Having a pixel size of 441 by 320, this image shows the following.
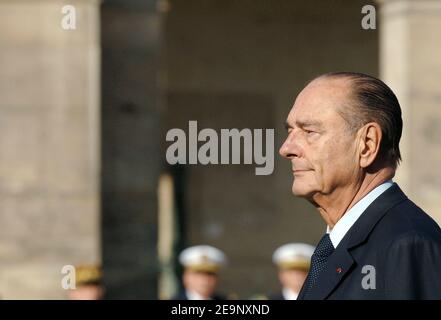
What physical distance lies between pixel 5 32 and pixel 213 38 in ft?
15.1

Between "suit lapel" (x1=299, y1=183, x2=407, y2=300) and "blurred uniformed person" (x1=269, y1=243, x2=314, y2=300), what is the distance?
483 cm

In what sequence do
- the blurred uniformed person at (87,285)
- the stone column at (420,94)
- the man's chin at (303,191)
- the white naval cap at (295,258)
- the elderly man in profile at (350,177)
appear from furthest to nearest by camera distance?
the stone column at (420,94) < the white naval cap at (295,258) < the blurred uniformed person at (87,285) < the man's chin at (303,191) < the elderly man in profile at (350,177)

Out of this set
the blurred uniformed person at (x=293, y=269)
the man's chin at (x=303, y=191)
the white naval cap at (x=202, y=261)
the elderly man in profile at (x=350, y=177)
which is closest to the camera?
the elderly man in profile at (x=350, y=177)

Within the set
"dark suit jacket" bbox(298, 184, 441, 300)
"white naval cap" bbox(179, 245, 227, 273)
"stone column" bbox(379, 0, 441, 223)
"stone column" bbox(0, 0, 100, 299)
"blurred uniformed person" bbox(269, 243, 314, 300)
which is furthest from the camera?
"stone column" bbox(379, 0, 441, 223)

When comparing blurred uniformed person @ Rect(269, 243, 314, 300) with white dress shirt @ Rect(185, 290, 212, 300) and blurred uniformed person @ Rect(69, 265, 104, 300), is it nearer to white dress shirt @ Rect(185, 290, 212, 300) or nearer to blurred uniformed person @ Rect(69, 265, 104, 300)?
white dress shirt @ Rect(185, 290, 212, 300)

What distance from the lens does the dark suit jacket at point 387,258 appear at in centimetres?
273

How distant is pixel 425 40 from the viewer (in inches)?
393

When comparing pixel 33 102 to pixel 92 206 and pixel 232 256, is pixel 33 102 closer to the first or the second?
pixel 92 206

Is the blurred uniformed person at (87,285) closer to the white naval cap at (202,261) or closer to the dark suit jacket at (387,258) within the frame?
the white naval cap at (202,261)

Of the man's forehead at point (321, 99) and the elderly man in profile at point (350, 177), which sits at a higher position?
the man's forehead at point (321, 99)

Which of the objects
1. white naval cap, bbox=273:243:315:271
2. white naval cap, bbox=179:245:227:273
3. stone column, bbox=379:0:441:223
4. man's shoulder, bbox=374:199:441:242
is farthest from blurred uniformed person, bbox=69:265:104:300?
man's shoulder, bbox=374:199:441:242

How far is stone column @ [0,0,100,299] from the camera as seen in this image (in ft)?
31.4

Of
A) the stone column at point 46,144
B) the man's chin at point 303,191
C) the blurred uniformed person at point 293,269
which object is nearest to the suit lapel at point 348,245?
the man's chin at point 303,191
